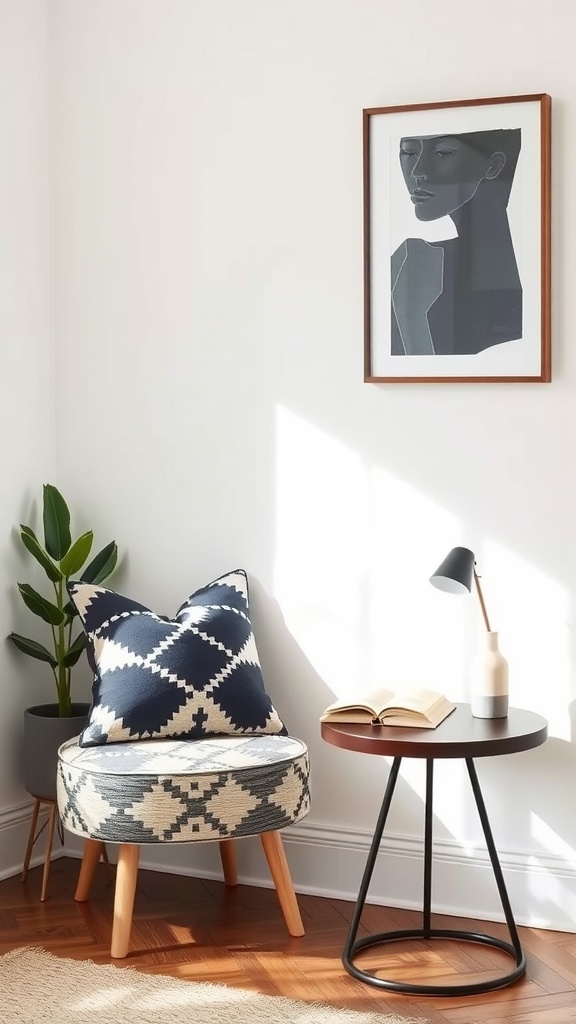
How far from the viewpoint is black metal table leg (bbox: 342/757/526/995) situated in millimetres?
2660

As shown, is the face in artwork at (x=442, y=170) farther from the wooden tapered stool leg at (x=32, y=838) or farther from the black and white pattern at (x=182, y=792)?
the wooden tapered stool leg at (x=32, y=838)

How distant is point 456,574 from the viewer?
9.03 ft

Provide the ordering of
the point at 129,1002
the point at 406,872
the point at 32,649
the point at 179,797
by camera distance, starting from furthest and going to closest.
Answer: the point at 32,649, the point at 406,872, the point at 179,797, the point at 129,1002

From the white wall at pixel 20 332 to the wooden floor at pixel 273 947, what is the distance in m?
0.44

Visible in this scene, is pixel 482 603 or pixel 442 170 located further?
pixel 442 170

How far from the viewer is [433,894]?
3.16 meters

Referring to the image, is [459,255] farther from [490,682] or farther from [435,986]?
[435,986]

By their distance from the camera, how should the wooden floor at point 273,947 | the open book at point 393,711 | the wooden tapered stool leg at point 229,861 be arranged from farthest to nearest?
1. the wooden tapered stool leg at point 229,861
2. the open book at point 393,711
3. the wooden floor at point 273,947

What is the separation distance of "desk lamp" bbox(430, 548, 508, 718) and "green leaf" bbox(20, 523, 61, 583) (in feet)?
3.83

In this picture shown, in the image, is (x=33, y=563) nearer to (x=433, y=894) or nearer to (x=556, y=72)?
(x=433, y=894)

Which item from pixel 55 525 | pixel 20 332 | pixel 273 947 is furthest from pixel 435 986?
pixel 20 332

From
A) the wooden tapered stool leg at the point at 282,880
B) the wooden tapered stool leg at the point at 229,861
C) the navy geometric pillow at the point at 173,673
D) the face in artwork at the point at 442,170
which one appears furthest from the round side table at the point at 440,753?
the face in artwork at the point at 442,170

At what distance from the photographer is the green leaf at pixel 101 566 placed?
3.46m

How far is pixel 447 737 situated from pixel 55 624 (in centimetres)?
127
